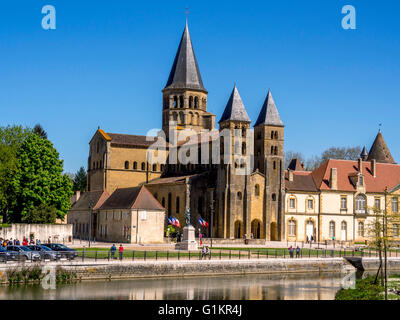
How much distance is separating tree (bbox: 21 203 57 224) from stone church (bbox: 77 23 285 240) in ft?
47.5

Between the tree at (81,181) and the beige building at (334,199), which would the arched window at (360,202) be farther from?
the tree at (81,181)

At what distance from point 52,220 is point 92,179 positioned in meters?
29.3

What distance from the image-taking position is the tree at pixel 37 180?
66938 millimetres

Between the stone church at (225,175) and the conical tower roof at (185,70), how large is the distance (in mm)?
10673

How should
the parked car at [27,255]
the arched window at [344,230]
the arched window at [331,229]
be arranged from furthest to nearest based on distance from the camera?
the arched window at [344,230] < the arched window at [331,229] < the parked car at [27,255]

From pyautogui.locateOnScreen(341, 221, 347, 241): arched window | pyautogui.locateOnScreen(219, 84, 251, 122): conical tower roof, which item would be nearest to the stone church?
pyautogui.locateOnScreen(219, 84, 251, 122): conical tower roof

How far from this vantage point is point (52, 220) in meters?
65.6

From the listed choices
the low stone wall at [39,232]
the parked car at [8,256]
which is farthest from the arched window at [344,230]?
the parked car at [8,256]

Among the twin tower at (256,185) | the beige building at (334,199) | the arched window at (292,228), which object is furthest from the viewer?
the beige building at (334,199)

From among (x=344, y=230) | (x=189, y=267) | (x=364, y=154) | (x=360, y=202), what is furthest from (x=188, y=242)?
(x=364, y=154)
